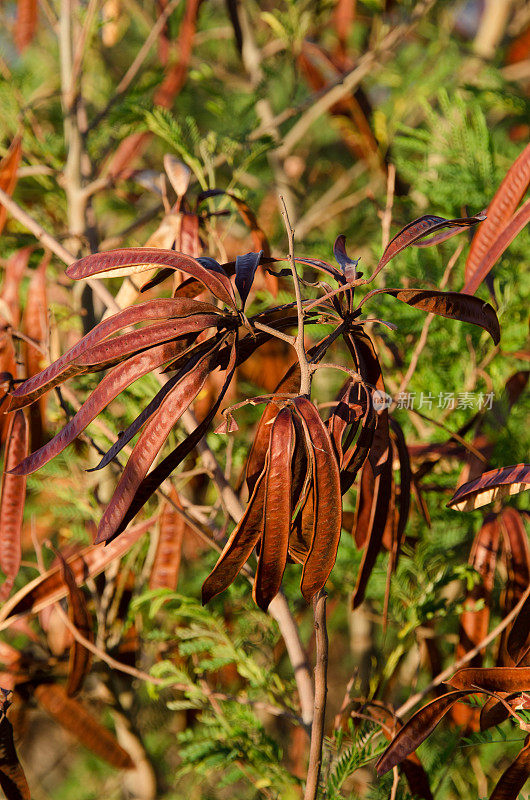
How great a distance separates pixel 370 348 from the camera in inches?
28.2

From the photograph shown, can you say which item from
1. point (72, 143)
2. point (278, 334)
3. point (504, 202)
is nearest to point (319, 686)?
point (278, 334)

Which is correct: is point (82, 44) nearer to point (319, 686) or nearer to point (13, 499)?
point (13, 499)

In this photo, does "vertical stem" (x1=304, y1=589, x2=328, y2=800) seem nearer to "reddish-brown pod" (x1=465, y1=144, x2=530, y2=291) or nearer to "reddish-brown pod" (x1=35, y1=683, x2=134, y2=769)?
"reddish-brown pod" (x1=465, y1=144, x2=530, y2=291)

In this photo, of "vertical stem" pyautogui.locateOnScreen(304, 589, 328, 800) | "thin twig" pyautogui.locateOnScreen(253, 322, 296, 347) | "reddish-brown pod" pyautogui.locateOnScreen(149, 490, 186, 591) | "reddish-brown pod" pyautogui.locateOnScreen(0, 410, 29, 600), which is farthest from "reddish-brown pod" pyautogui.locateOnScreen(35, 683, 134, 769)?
"thin twig" pyautogui.locateOnScreen(253, 322, 296, 347)

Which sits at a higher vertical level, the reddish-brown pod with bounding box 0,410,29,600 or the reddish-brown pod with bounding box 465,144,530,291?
the reddish-brown pod with bounding box 465,144,530,291

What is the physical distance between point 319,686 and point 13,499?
1.46 feet

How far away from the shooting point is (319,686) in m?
0.66

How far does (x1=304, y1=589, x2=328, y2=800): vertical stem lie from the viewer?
2.13 ft

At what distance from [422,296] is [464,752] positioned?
1102 millimetres

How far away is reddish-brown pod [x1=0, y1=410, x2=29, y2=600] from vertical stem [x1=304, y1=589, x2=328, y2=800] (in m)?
0.41

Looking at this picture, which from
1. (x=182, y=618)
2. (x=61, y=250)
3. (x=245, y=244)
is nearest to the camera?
(x=61, y=250)

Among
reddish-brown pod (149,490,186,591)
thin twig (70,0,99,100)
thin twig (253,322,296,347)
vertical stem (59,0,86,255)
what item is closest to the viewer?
thin twig (253,322,296,347)

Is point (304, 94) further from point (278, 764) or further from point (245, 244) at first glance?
point (278, 764)

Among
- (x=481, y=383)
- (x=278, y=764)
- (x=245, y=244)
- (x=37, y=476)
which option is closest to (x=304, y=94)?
(x=245, y=244)
